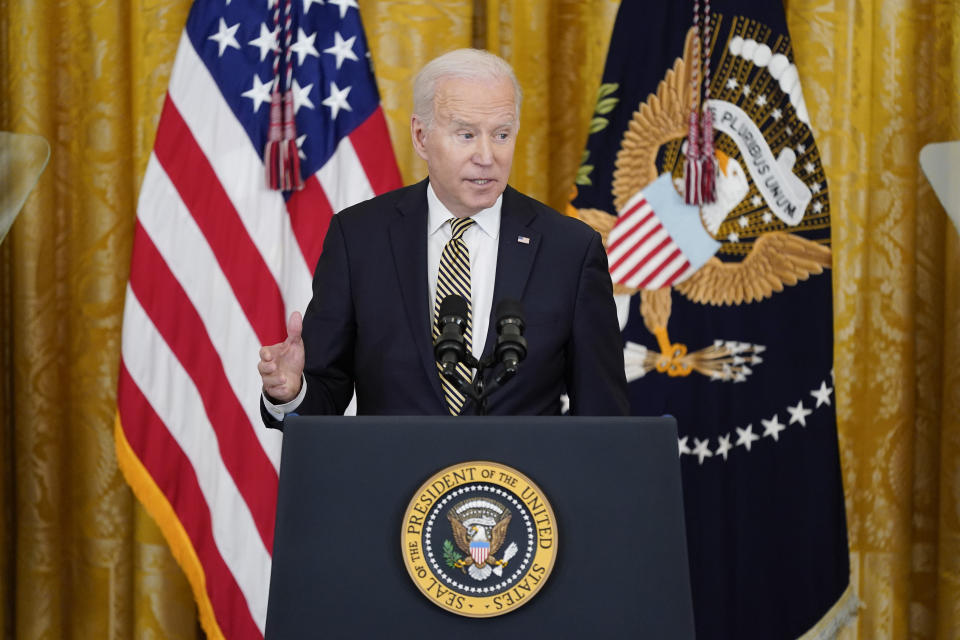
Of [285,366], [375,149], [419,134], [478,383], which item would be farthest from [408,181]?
[478,383]

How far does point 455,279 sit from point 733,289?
158 centimetres

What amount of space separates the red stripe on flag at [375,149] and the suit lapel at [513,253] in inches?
49.1

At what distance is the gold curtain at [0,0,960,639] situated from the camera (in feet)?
10.7

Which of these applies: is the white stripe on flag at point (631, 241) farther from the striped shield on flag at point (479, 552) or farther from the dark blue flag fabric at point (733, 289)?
the striped shield on flag at point (479, 552)

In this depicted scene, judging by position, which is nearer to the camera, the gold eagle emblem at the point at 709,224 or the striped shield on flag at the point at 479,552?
the striped shield on flag at the point at 479,552

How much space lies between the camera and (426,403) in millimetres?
1813

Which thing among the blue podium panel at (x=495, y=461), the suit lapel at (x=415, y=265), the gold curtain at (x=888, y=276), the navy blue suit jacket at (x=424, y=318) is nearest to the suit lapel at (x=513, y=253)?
the navy blue suit jacket at (x=424, y=318)

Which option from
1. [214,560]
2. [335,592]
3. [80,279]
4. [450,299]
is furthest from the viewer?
[80,279]

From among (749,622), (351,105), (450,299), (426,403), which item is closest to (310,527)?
(450,299)

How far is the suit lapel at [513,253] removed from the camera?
1817 millimetres

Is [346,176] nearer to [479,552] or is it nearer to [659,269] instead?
[659,269]

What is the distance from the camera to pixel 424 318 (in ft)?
5.99

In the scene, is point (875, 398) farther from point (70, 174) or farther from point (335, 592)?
point (70, 174)

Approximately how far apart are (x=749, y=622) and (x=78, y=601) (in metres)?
2.23
